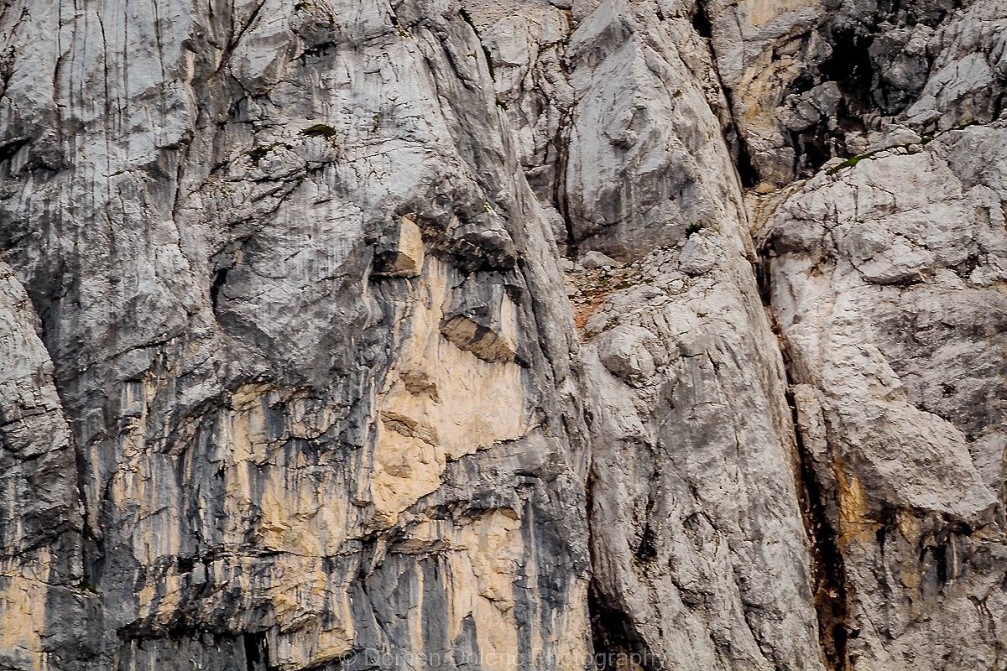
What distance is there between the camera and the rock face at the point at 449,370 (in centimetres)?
1850

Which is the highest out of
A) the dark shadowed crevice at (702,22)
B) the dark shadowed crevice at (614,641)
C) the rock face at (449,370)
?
the dark shadowed crevice at (702,22)

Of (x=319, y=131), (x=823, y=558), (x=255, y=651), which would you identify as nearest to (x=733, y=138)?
(x=823, y=558)

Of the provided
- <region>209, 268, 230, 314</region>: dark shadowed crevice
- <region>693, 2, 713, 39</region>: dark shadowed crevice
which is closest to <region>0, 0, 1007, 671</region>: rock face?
<region>209, 268, 230, 314</region>: dark shadowed crevice

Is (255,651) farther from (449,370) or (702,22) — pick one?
(702,22)

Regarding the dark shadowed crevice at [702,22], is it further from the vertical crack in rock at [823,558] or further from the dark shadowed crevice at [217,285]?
the dark shadowed crevice at [217,285]

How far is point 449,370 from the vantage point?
2089cm

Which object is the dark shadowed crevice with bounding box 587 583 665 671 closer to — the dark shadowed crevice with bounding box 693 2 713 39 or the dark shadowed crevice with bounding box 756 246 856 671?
the dark shadowed crevice with bounding box 756 246 856 671

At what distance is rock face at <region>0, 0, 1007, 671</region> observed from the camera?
60.7 feet

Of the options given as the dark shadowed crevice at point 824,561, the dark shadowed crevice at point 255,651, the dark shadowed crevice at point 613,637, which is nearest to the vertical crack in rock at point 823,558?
the dark shadowed crevice at point 824,561

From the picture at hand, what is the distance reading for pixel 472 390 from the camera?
21172mm

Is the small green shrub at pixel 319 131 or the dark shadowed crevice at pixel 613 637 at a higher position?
the small green shrub at pixel 319 131

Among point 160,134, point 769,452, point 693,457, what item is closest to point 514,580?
point 693,457

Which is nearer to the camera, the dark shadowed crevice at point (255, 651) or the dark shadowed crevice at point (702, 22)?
the dark shadowed crevice at point (255, 651)

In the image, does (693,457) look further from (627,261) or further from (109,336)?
(109,336)
